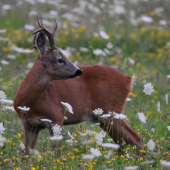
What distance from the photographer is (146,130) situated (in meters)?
4.86

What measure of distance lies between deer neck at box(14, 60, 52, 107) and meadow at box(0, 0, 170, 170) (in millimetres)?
263

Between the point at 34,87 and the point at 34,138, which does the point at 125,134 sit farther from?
the point at 34,87

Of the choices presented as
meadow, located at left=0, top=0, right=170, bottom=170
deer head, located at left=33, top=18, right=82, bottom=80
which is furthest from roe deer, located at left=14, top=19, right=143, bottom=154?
meadow, located at left=0, top=0, right=170, bottom=170

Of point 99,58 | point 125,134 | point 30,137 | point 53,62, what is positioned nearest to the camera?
point 53,62

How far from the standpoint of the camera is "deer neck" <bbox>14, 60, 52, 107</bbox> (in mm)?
4207

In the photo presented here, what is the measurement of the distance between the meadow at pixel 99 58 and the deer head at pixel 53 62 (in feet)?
1.95

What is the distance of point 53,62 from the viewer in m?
4.21

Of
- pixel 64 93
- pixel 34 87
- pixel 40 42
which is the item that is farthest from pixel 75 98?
pixel 40 42

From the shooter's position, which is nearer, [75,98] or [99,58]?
[75,98]

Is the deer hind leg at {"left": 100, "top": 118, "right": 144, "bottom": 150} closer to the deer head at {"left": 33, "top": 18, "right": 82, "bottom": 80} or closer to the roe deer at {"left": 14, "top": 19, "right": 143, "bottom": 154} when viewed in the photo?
the roe deer at {"left": 14, "top": 19, "right": 143, "bottom": 154}

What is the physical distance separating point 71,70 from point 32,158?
3.33ft

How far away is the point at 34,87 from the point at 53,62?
13.5 inches

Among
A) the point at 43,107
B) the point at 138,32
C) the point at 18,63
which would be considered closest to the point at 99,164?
the point at 43,107

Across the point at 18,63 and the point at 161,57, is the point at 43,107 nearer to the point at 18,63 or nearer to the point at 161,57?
the point at 18,63
